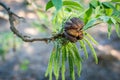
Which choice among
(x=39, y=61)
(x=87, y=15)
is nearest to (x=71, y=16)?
(x=87, y=15)

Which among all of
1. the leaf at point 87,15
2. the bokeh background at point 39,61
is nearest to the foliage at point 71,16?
the leaf at point 87,15

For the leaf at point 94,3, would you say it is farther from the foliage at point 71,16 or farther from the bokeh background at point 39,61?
the bokeh background at point 39,61

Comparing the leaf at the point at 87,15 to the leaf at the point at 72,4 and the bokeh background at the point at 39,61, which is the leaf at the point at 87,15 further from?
the bokeh background at the point at 39,61

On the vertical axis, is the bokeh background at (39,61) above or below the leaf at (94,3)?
below

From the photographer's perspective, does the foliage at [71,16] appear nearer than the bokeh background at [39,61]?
Yes

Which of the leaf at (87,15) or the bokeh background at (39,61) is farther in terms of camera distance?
the bokeh background at (39,61)

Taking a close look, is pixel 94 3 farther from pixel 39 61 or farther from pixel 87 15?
pixel 39 61

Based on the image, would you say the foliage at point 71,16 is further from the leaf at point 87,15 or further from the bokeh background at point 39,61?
the bokeh background at point 39,61

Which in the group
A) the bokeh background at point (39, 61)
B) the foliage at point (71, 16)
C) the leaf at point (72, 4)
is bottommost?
the bokeh background at point (39, 61)

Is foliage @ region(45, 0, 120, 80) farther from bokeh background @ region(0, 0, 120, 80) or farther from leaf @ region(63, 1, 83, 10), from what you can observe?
bokeh background @ region(0, 0, 120, 80)

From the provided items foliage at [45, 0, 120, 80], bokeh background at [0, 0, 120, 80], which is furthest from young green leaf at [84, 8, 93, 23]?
bokeh background at [0, 0, 120, 80]

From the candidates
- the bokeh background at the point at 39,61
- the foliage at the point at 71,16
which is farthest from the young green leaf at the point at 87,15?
the bokeh background at the point at 39,61
